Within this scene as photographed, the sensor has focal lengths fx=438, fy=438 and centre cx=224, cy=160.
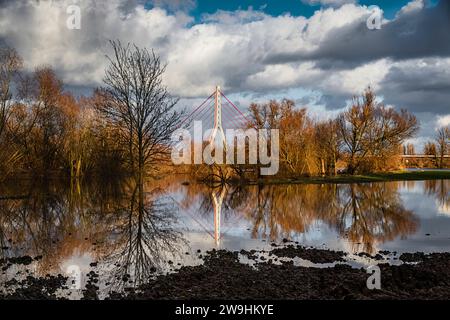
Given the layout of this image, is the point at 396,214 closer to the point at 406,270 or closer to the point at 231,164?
the point at 406,270

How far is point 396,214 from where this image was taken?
51.1ft

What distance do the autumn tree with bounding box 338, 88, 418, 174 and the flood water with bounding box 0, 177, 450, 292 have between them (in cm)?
2069

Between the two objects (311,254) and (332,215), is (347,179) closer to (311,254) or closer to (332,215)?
(332,215)

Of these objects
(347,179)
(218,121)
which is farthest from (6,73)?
(347,179)

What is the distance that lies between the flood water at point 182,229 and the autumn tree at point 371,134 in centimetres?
2069

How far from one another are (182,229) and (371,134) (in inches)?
1318

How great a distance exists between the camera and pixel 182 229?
12305 mm

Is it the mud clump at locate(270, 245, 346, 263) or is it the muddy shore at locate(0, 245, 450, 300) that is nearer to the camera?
the muddy shore at locate(0, 245, 450, 300)

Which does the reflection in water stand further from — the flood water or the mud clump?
the mud clump

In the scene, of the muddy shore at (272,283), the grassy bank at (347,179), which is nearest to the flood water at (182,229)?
the muddy shore at (272,283)

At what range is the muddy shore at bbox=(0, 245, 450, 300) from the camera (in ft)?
20.6

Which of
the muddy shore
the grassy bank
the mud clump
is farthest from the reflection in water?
the grassy bank
